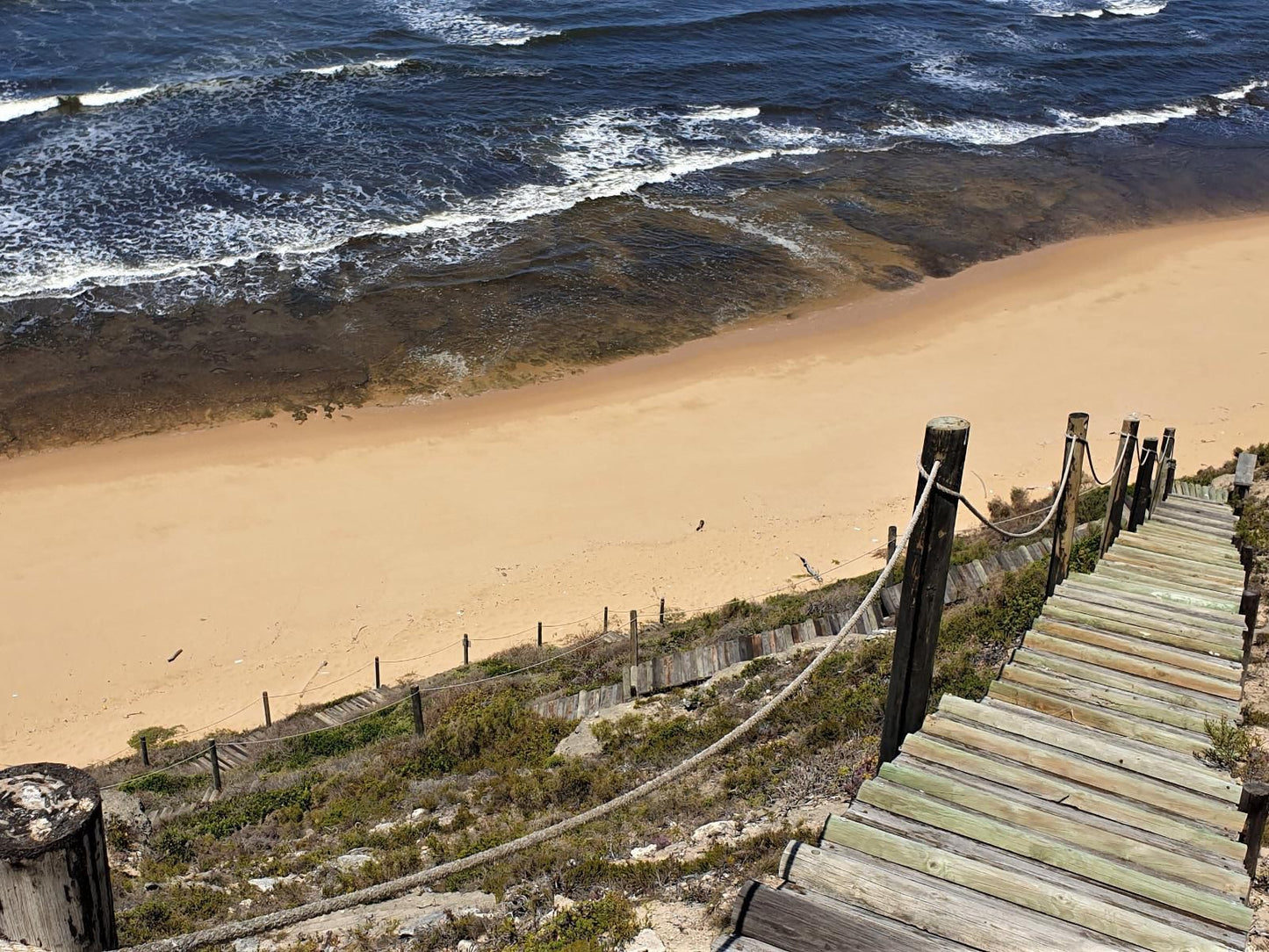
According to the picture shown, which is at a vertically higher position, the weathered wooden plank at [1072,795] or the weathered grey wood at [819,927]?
the weathered grey wood at [819,927]

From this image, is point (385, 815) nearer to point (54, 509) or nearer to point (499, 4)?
point (54, 509)

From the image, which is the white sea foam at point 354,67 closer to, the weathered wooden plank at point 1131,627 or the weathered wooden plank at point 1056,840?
the weathered wooden plank at point 1131,627

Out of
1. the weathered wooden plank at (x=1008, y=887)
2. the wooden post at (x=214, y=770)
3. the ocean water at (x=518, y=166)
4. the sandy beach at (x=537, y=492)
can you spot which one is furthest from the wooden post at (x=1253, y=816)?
the ocean water at (x=518, y=166)

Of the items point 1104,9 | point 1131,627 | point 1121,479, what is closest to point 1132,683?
point 1131,627

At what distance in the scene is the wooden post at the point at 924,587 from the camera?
18.4 feet

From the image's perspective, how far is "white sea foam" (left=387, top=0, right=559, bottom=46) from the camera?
4441cm

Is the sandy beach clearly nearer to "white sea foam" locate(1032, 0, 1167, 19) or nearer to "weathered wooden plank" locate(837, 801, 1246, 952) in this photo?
"weathered wooden plank" locate(837, 801, 1246, 952)

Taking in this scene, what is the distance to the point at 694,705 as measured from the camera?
1100 centimetres

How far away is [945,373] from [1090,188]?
1430 centimetres

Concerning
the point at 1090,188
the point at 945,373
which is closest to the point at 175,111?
the point at 945,373

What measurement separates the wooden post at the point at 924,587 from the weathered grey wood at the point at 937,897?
1.20 meters

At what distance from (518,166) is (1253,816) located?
1260 inches

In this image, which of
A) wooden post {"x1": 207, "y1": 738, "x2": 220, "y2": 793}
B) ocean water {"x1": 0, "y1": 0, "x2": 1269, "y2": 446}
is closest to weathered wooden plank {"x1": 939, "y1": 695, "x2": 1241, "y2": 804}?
wooden post {"x1": 207, "y1": 738, "x2": 220, "y2": 793}

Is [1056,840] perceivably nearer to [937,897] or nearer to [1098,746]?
[937,897]
